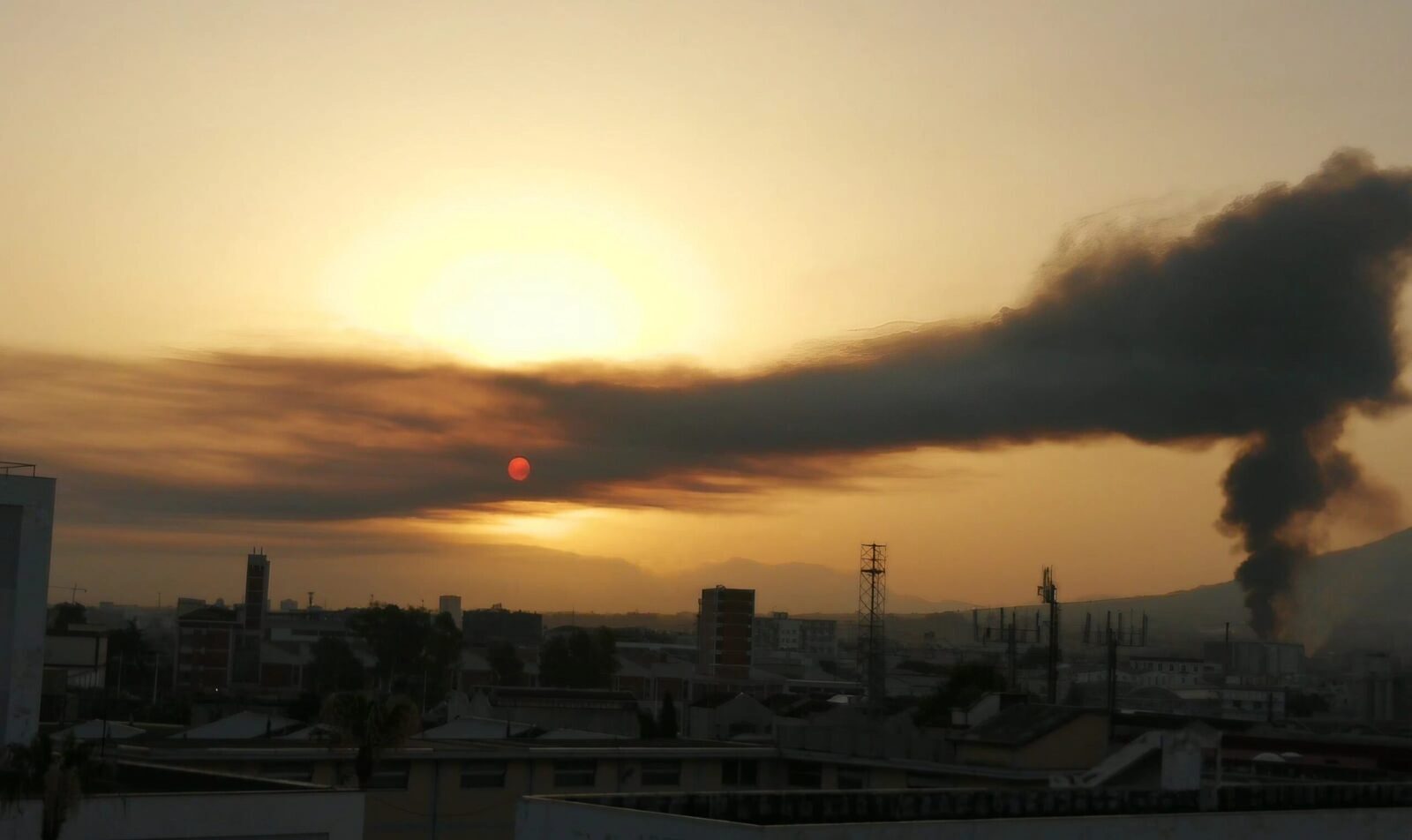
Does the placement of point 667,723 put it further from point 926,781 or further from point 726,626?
point 726,626

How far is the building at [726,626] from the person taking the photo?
19138 centimetres

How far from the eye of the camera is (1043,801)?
32844 mm

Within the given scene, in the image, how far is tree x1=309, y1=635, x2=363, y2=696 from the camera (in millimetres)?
158125

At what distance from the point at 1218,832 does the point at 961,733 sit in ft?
93.9

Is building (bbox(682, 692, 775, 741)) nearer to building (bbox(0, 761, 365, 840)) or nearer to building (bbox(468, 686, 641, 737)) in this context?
building (bbox(468, 686, 641, 737))

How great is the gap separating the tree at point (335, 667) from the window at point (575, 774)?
10606cm

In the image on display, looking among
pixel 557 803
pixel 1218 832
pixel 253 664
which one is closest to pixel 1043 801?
pixel 1218 832

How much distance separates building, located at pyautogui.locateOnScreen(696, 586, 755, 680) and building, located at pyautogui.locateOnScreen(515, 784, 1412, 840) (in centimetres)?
15492

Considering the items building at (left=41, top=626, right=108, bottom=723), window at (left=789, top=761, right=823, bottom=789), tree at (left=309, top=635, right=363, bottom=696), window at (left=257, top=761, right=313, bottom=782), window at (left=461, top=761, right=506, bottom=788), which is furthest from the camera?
tree at (left=309, top=635, right=363, bottom=696)

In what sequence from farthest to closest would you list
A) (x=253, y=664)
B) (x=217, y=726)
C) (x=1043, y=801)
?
(x=253, y=664) → (x=217, y=726) → (x=1043, y=801)

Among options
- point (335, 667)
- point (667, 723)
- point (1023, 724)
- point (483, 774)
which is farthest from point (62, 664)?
point (335, 667)

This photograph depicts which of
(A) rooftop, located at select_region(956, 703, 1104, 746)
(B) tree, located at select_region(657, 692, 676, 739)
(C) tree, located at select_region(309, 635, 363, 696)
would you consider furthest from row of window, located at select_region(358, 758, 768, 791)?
(C) tree, located at select_region(309, 635, 363, 696)

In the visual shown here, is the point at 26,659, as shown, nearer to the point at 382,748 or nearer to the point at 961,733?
the point at 382,748

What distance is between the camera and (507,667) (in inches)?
7013
